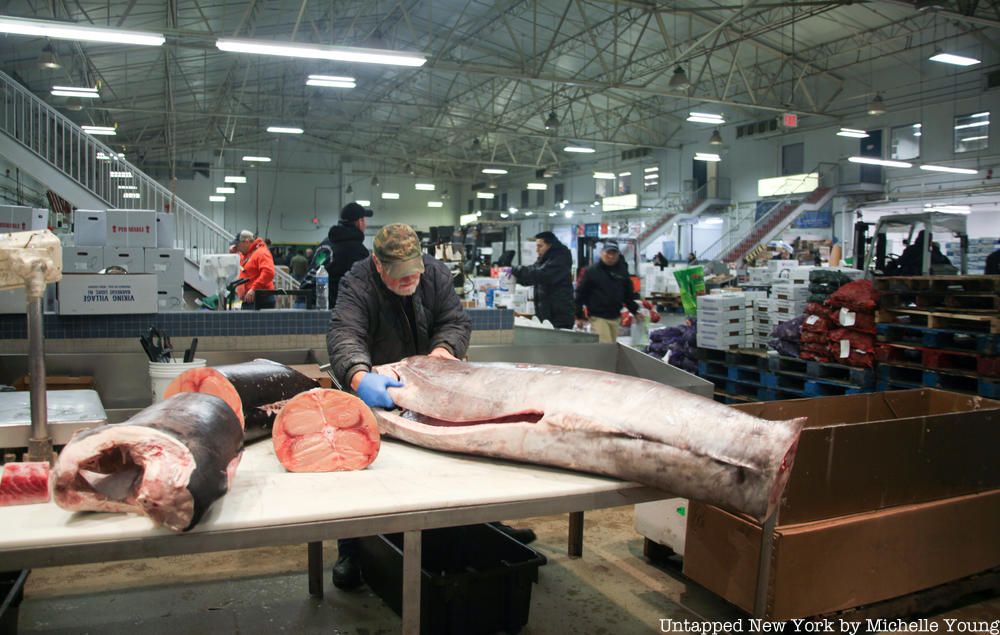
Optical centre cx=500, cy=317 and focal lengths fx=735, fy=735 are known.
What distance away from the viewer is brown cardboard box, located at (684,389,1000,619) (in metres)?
2.83

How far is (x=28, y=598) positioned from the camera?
3.19 m

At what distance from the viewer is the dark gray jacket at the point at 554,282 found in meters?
7.46

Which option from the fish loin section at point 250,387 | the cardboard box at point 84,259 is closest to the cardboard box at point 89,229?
the cardboard box at point 84,259

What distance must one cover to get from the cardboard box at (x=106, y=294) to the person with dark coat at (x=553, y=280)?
3.64m

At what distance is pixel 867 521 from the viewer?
293 cm

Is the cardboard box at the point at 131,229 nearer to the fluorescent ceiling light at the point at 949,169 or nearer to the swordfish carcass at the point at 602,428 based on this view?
the swordfish carcass at the point at 602,428

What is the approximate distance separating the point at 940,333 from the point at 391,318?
4.98 meters

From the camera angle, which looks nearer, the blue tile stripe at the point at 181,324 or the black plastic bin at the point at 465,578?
the black plastic bin at the point at 465,578

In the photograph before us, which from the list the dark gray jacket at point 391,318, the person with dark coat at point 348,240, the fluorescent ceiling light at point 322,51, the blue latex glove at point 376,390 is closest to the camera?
the blue latex glove at point 376,390

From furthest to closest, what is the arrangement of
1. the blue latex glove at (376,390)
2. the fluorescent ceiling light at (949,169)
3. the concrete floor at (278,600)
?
the fluorescent ceiling light at (949,169) < the concrete floor at (278,600) < the blue latex glove at (376,390)

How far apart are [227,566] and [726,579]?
7.65ft

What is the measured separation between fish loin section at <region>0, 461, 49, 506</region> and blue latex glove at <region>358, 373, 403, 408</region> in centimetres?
102

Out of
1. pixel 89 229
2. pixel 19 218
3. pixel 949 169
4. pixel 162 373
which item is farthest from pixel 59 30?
pixel 949 169

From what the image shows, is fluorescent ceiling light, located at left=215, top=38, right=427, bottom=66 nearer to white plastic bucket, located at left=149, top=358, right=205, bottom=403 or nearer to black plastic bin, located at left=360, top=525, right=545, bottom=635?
white plastic bucket, located at left=149, top=358, right=205, bottom=403
